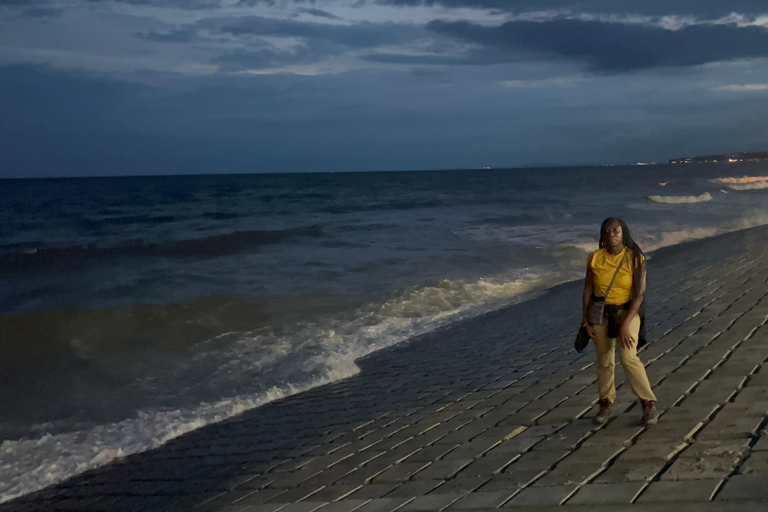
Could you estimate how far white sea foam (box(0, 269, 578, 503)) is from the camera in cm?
661

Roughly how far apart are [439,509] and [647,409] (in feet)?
5.83

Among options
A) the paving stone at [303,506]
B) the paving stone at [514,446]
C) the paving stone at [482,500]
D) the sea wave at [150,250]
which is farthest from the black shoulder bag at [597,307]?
the sea wave at [150,250]

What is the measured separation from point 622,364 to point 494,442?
1.09m

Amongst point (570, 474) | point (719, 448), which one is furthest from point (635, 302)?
point (570, 474)

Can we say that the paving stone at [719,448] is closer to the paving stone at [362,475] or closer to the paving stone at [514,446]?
the paving stone at [514,446]

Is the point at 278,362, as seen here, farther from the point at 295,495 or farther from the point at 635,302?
the point at 635,302

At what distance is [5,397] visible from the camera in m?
9.09

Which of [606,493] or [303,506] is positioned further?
[303,506]

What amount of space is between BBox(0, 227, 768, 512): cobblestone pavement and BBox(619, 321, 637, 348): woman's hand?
61cm

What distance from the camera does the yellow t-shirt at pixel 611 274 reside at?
4704 mm

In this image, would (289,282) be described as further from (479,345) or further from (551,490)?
(551,490)

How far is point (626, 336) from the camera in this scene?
4.68 meters

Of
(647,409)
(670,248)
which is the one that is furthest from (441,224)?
(647,409)

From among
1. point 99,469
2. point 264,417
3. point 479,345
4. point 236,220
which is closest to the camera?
point 99,469
